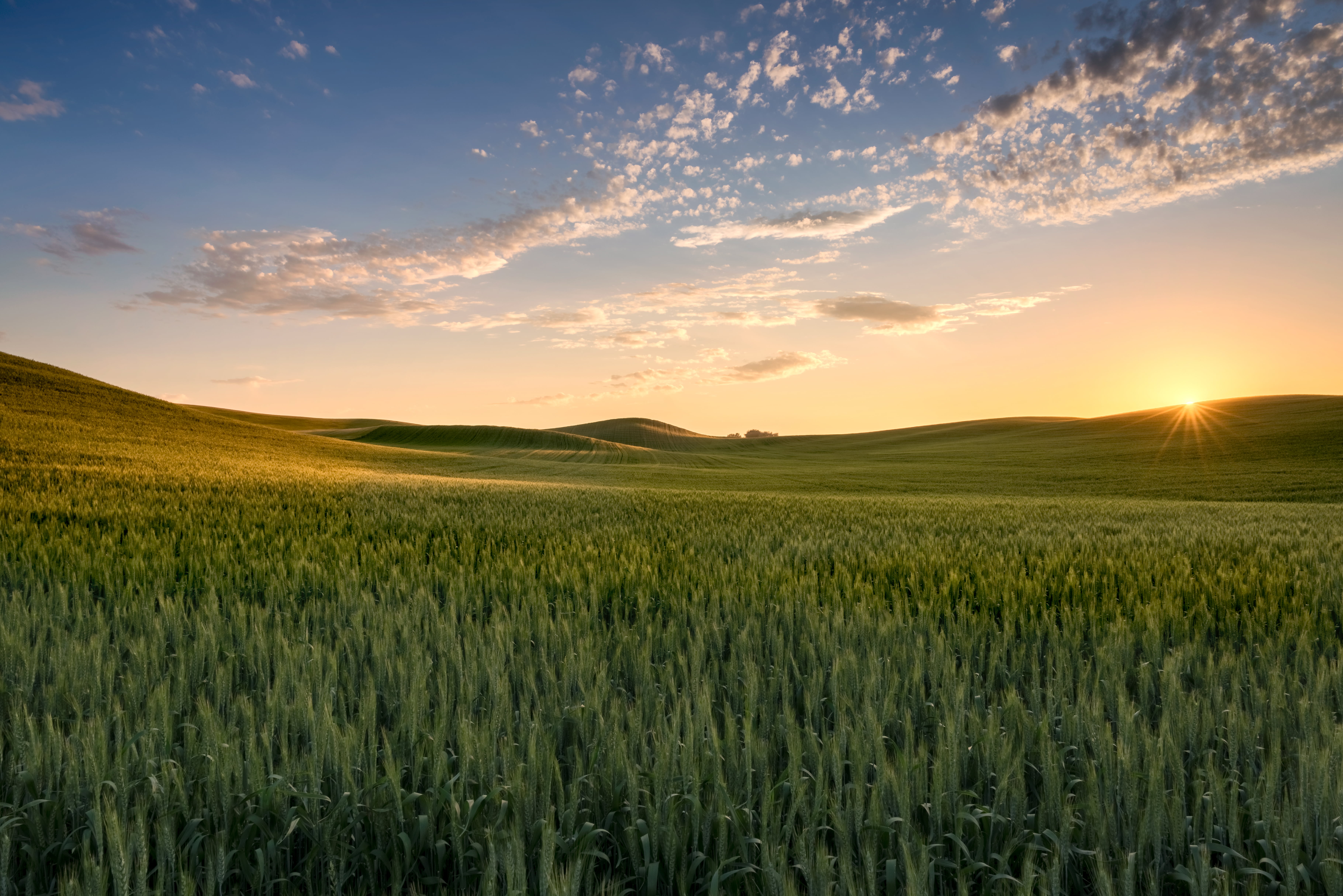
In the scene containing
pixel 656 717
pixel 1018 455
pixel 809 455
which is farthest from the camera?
pixel 809 455

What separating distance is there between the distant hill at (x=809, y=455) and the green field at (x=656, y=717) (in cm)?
1559

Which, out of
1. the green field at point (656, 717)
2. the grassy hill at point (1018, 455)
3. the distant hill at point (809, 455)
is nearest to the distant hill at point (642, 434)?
the grassy hill at point (1018, 455)

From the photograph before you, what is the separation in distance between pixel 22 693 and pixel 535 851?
2.83 meters

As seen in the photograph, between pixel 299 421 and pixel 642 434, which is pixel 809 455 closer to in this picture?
pixel 642 434

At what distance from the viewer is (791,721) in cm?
255

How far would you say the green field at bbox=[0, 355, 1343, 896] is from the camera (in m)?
1.93

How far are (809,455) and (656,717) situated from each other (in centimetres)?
8073

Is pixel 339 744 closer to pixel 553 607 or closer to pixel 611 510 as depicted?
pixel 553 607

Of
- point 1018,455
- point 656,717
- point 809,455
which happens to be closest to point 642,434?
point 809,455

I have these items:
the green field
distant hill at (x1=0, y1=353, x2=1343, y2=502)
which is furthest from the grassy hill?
the green field

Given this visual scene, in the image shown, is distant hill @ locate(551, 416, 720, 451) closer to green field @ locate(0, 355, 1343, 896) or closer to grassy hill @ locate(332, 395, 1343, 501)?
grassy hill @ locate(332, 395, 1343, 501)

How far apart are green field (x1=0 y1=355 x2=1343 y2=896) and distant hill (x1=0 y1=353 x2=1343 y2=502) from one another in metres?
15.6

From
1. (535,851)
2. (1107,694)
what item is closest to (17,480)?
(535,851)

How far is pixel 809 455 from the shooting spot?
267 ft
